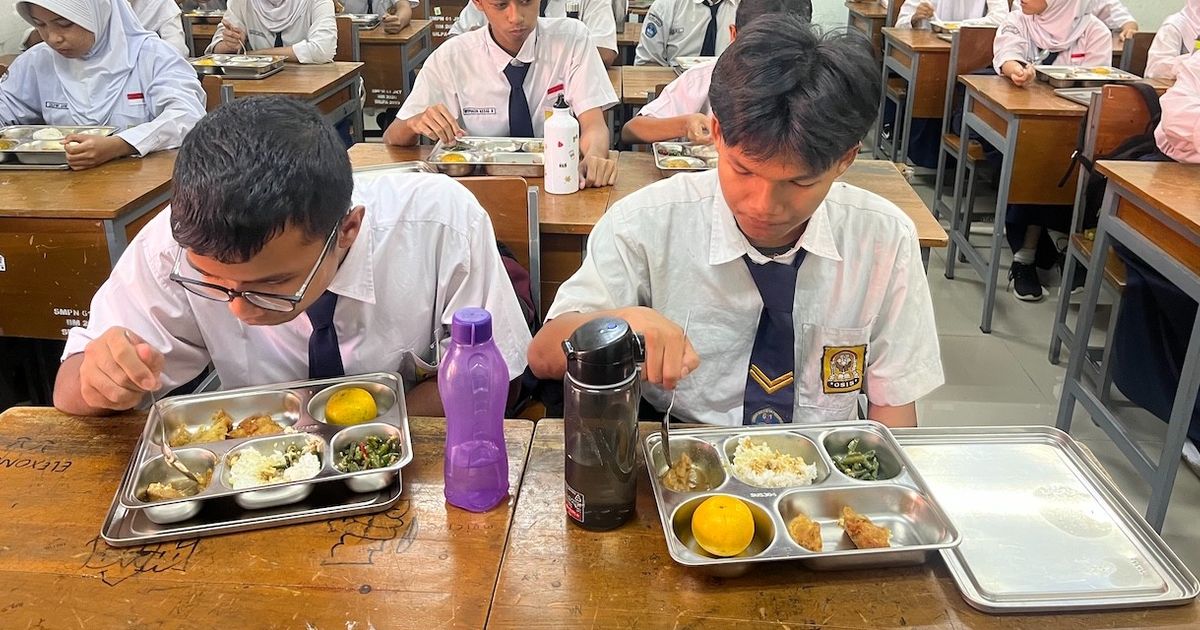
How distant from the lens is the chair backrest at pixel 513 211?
177cm

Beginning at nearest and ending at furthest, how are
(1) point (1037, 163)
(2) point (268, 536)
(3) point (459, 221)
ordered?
(2) point (268, 536) → (3) point (459, 221) → (1) point (1037, 163)

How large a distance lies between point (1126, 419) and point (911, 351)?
1.79 metres

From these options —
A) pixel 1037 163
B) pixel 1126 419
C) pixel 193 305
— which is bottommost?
pixel 1126 419

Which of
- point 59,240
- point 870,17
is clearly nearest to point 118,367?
point 59,240

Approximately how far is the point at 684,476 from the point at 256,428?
0.56 m

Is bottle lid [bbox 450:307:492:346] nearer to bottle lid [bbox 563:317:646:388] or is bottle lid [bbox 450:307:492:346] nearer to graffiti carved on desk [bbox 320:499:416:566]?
bottle lid [bbox 563:317:646:388]

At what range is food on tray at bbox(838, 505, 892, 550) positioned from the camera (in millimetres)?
922

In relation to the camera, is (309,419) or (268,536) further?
(309,419)

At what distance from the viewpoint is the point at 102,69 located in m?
2.74

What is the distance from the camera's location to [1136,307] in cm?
244

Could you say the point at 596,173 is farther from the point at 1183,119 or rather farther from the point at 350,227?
the point at 1183,119

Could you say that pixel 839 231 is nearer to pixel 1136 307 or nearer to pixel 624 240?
pixel 624 240

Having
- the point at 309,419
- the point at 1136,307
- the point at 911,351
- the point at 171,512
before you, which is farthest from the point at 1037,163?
the point at 171,512

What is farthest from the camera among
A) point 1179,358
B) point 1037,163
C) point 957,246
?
point 957,246
